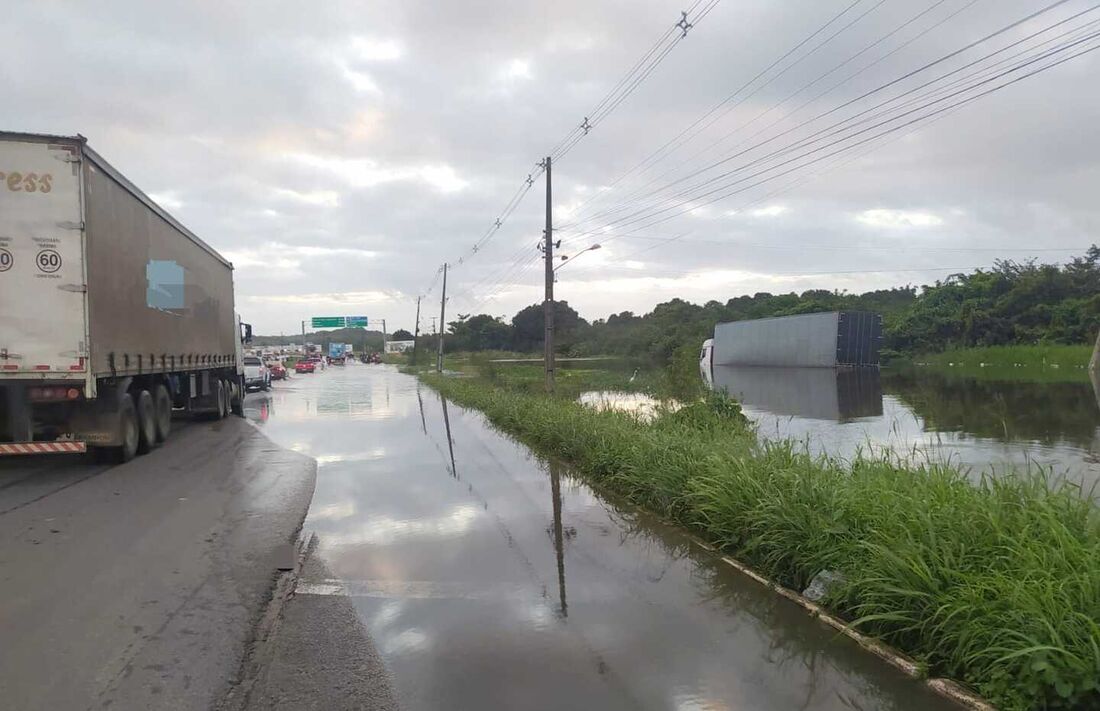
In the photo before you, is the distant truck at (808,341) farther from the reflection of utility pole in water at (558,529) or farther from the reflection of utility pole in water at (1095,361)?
the reflection of utility pole in water at (558,529)

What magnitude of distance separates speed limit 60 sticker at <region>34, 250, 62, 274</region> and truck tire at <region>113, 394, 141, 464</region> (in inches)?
90.3

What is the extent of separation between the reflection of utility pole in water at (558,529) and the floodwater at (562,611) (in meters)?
0.02

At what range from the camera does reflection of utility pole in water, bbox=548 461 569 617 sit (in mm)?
5959

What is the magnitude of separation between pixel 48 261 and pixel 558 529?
24.7 ft

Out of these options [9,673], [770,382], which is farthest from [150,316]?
[770,382]

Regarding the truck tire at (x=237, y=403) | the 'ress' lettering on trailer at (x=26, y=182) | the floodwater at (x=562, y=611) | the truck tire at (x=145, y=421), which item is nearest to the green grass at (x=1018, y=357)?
the truck tire at (x=237, y=403)

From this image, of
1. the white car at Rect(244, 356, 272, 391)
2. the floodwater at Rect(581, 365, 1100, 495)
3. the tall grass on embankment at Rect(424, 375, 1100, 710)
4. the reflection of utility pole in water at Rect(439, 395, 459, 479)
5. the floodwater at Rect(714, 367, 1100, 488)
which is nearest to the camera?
the tall grass on embankment at Rect(424, 375, 1100, 710)

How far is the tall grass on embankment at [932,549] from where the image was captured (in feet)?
12.6

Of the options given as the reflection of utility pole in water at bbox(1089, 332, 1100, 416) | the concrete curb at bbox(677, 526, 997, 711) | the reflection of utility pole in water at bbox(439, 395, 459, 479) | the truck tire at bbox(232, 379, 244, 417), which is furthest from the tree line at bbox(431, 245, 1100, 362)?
the concrete curb at bbox(677, 526, 997, 711)

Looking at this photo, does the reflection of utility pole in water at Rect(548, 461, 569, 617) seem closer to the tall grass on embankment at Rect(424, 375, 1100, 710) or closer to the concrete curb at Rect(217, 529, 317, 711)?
the tall grass on embankment at Rect(424, 375, 1100, 710)

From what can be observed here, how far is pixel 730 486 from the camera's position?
7391 millimetres

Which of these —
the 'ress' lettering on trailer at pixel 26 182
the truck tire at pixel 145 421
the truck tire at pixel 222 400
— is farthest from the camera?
the truck tire at pixel 222 400

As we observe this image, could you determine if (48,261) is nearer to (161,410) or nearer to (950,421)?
(161,410)

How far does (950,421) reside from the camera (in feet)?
48.4
